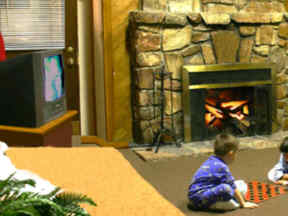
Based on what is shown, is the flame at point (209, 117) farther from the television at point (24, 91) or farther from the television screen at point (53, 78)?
the television at point (24, 91)

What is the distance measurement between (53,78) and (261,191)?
5.10ft

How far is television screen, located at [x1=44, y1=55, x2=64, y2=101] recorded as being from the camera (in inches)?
111

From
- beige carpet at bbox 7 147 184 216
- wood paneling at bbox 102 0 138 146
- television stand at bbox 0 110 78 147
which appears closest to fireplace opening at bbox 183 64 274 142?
wood paneling at bbox 102 0 138 146

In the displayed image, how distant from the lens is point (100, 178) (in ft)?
4.54

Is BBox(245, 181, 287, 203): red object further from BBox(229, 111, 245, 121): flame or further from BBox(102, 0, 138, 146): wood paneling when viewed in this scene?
BBox(102, 0, 138, 146): wood paneling

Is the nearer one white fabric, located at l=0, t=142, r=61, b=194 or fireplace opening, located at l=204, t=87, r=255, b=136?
white fabric, located at l=0, t=142, r=61, b=194

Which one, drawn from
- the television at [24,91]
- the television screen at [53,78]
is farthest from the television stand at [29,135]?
the television screen at [53,78]

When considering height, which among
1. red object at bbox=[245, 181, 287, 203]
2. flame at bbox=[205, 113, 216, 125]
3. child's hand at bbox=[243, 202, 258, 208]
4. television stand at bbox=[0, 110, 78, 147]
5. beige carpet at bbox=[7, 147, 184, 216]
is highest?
beige carpet at bbox=[7, 147, 184, 216]

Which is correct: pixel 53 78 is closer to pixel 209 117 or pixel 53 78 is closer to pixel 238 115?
pixel 209 117

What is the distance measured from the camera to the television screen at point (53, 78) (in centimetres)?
282

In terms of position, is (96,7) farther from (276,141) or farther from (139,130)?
(276,141)

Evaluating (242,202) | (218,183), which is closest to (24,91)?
(218,183)

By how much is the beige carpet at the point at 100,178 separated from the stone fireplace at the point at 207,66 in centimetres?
261

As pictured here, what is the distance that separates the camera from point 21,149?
5.51 ft
